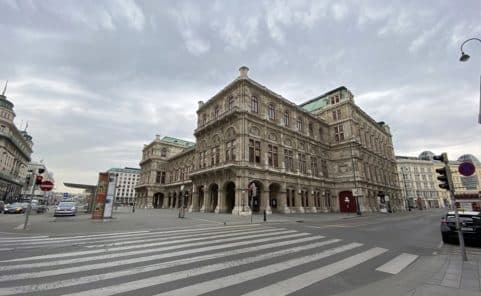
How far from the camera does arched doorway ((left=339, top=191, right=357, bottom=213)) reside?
38.5 meters

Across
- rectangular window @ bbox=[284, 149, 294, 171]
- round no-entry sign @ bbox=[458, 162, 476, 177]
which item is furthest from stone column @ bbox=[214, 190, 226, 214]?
round no-entry sign @ bbox=[458, 162, 476, 177]

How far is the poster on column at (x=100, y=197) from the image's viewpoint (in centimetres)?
1844

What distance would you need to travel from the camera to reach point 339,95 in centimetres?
4494

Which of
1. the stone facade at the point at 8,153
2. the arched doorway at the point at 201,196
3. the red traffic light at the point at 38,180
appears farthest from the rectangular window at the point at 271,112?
the stone facade at the point at 8,153

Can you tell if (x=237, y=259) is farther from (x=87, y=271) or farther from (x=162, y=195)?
(x=162, y=195)

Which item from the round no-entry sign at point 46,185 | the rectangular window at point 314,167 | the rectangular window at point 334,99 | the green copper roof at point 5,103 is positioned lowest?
the round no-entry sign at point 46,185

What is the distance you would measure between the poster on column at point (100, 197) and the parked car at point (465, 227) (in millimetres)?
22421

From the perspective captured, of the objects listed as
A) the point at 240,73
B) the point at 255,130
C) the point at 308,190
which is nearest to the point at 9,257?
the point at 255,130

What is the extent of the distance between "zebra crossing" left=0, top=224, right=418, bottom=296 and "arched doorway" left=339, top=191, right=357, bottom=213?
3381cm

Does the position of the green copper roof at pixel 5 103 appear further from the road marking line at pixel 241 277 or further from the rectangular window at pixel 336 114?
the road marking line at pixel 241 277

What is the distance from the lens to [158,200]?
205ft

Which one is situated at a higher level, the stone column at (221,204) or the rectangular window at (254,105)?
the rectangular window at (254,105)

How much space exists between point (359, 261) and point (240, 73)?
28718 mm

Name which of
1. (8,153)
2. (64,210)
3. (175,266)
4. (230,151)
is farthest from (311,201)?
(8,153)
